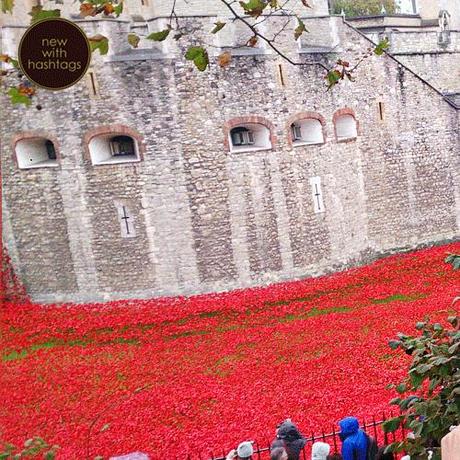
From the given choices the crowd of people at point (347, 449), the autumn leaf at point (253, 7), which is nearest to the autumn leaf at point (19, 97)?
the autumn leaf at point (253, 7)

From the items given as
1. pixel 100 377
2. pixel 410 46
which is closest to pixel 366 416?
pixel 100 377

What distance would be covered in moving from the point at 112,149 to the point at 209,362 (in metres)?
5.45

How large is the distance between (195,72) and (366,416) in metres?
7.83

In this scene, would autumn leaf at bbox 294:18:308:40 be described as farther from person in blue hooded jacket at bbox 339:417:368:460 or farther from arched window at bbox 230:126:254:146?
arched window at bbox 230:126:254:146

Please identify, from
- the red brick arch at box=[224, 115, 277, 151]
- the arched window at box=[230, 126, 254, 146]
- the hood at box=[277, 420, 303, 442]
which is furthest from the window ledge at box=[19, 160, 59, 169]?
the hood at box=[277, 420, 303, 442]

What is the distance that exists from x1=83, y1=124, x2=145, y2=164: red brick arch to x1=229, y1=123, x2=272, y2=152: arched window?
6.56 feet

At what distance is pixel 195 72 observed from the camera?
11.7m

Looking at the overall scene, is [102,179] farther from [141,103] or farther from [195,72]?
[195,72]

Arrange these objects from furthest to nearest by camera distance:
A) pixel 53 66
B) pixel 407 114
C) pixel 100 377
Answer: pixel 407 114 < pixel 100 377 < pixel 53 66

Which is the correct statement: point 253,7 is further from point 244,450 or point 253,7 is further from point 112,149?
point 112,149

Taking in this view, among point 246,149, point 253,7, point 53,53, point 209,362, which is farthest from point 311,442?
point 246,149

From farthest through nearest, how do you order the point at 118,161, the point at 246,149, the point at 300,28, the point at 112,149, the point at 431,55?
the point at 431,55 < the point at 246,149 < the point at 112,149 < the point at 118,161 < the point at 300,28

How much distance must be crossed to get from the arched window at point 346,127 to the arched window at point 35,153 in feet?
22.0

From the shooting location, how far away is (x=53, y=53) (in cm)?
261
